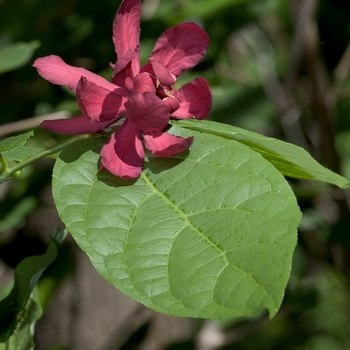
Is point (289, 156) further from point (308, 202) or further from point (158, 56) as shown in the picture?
point (308, 202)

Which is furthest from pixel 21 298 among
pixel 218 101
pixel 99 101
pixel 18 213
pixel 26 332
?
pixel 218 101

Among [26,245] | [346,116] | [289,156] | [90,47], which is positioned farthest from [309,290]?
[289,156]

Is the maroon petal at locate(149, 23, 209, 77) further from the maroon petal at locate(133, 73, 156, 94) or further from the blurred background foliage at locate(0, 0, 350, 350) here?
the blurred background foliage at locate(0, 0, 350, 350)

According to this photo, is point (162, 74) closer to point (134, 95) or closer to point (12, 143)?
point (134, 95)

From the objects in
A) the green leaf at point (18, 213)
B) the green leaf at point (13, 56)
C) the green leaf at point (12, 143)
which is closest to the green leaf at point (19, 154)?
the green leaf at point (12, 143)

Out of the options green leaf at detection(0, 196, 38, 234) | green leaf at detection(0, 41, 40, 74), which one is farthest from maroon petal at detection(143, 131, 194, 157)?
green leaf at detection(0, 196, 38, 234)

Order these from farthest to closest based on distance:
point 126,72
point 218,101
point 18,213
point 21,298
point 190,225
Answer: point 218,101
point 18,213
point 21,298
point 126,72
point 190,225

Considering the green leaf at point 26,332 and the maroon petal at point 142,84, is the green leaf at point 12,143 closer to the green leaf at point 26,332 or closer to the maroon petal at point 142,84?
the maroon petal at point 142,84
